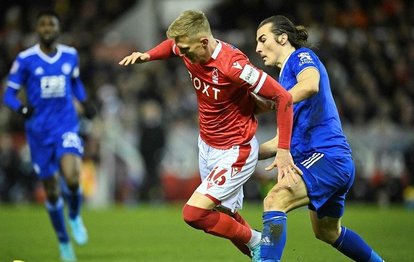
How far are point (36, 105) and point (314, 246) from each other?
3626 mm

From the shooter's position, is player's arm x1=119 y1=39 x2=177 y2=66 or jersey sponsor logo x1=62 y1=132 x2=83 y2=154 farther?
jersey sponsor logo x1=62 y1=132 x2=83 y2=154

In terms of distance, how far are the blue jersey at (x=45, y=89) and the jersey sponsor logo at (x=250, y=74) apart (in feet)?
13.0

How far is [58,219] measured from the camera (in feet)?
32.4

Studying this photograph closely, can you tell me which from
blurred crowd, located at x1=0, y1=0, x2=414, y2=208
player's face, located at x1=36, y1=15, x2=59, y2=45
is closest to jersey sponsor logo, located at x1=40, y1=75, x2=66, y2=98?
player's face, located at x1=36, y1=15, x2=59, y2=45

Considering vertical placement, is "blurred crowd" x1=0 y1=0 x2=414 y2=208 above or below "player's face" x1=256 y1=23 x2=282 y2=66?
below

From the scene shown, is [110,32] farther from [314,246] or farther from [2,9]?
[314,246]

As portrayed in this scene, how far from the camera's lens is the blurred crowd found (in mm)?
18984

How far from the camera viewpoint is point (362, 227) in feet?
43.2

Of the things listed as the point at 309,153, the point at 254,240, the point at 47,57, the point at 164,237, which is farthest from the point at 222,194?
the point at 164,237

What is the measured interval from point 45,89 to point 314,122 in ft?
13.9

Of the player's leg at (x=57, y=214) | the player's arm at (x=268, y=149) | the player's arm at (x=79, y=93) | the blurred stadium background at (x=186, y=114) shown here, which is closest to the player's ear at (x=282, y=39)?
the player's arm at (x=268, y=149)

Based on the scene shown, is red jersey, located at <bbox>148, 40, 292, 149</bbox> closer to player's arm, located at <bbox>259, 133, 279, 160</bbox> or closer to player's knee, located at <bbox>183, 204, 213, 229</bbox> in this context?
player's arm, located at <bbox>259, 133, 279, 160</bbox>

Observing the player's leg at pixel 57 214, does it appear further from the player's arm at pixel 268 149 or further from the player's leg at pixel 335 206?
the player's leg at pixel 335 206

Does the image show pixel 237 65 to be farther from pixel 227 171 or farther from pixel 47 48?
pixel 47 48
